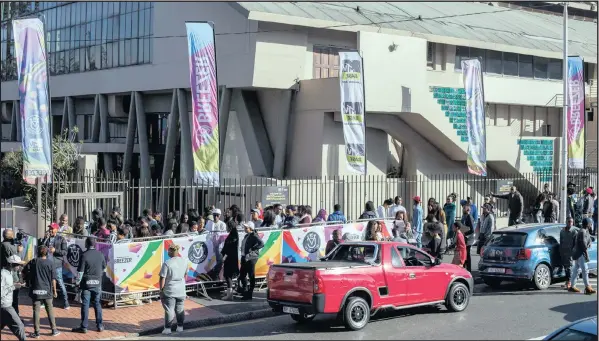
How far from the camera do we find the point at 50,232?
1509 centimetres

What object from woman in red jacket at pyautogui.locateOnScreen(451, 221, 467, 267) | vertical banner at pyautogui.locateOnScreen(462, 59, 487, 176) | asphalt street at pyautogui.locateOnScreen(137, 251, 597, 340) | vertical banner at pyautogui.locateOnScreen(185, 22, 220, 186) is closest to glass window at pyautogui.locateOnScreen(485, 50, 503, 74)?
vertical banner at pyautogui.locateOnScreen(462, 59, 487, 176)

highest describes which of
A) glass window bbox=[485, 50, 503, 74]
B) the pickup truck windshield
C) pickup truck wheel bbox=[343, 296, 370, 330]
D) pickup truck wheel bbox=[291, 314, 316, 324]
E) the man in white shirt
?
glass window bbox=[485, 50, 503, 74]

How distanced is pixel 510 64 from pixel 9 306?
87.7ft

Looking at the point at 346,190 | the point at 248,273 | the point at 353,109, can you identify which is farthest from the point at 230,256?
the point at 346,190

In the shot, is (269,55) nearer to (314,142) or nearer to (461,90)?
(314,142)

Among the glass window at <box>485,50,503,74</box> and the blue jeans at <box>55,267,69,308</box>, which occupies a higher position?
the glass window at <box>485,50,503,74</box>

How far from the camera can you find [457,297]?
14.9 meters

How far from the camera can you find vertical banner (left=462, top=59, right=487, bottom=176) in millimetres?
26234

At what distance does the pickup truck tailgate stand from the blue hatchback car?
592 centimetres

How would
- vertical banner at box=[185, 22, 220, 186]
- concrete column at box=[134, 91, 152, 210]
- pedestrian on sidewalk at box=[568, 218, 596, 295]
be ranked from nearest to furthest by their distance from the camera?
pedestrian on sidewalk at box=[568, 218, 596, 295]
vertical banner at box=[185, 22, 220, 186]
concrete column at box=[134, 91, 152, 210]

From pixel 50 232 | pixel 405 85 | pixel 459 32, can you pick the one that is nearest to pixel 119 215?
pixel 50 232

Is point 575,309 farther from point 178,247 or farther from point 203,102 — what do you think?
point 203,102

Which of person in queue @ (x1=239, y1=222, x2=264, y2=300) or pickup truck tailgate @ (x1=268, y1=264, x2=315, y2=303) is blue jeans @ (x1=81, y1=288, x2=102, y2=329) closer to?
pickup truck tailgate @ (x1=268, y1=264, x2=315, y2=303)

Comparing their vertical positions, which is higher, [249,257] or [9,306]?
[249,257]
